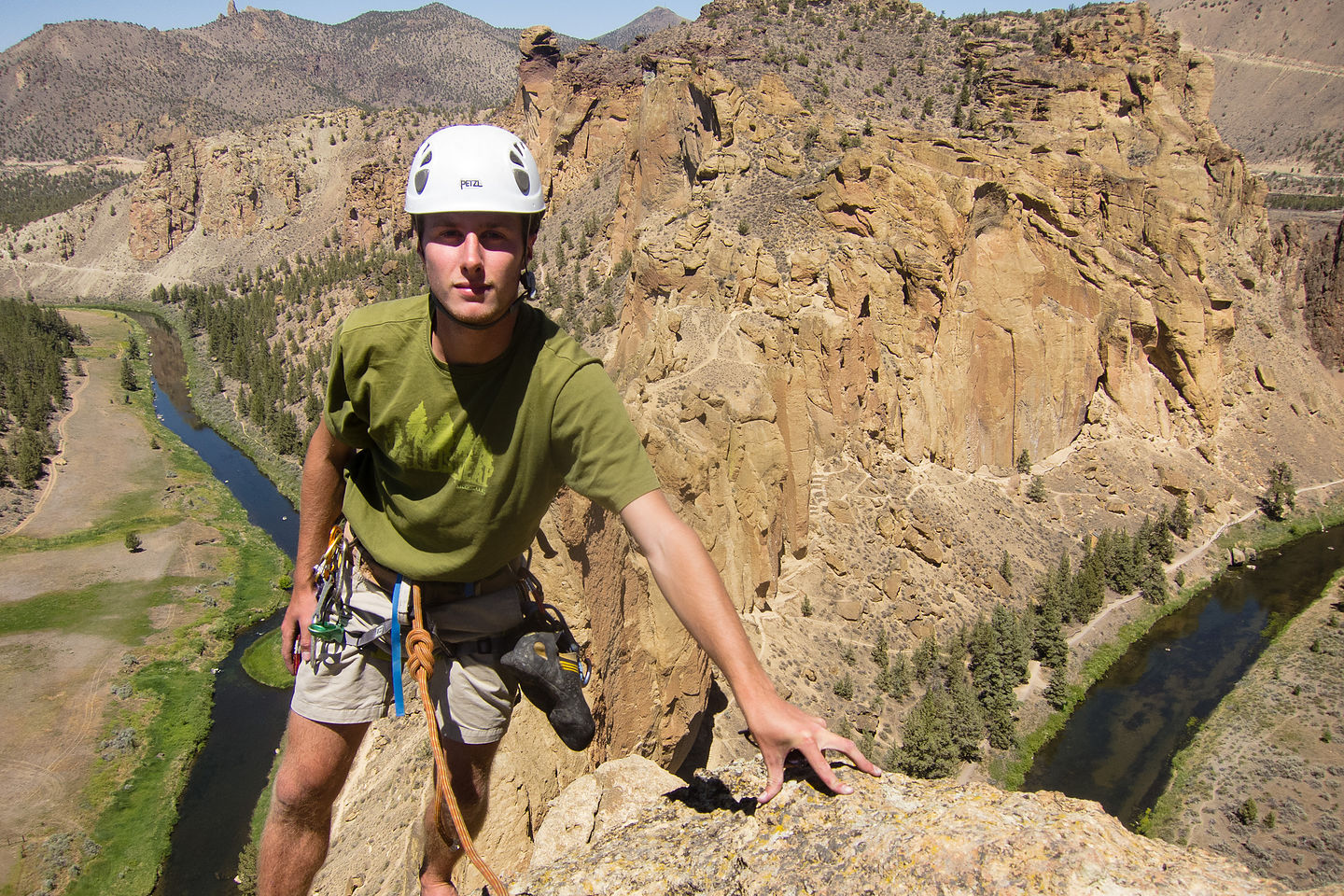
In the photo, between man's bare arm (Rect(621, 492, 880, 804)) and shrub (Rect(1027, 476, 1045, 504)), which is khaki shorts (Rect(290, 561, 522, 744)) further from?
shrub (Rect(1027, 476, 1045, 504))

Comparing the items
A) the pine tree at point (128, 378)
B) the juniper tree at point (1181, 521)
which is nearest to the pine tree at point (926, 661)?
the juniper tree at point (1181, 521)

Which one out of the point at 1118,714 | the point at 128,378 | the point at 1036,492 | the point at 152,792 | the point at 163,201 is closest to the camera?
the point at 152,792

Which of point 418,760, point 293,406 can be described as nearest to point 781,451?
point 418,760

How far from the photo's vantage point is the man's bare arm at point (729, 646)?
9.10 feet

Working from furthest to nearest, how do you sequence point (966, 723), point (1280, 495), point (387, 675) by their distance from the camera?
1. point (1280, 495)
2. point (966, 723)
3. point (387, 675)

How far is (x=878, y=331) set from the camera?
3047cm

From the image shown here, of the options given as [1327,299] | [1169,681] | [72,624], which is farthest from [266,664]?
[1327,299]

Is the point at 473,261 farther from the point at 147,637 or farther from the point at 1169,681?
the point at 1169,681

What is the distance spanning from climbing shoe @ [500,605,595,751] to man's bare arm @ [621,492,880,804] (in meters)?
1.26

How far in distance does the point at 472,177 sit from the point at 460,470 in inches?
47.6

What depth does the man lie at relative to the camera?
116 inches

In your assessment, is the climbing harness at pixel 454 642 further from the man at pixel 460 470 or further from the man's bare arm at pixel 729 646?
the man's bare arm at pixel 729 646

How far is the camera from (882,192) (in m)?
29.3

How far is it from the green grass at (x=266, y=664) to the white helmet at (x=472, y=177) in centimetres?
2753
